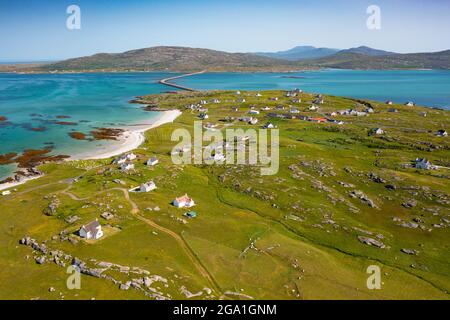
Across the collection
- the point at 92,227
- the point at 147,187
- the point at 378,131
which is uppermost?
the point at 378,131

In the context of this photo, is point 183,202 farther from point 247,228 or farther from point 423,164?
point 423,164

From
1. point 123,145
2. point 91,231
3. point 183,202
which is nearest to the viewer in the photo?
point 91,231

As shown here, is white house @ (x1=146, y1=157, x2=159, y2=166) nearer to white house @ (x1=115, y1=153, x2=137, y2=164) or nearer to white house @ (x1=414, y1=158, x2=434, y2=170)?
white house @ (x1=115, y1=153, x2=137, y2=164)

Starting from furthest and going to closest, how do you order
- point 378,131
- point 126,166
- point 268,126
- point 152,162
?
1. point 268,126
2. point 378,131
3. point 152,162
4. point 126,166

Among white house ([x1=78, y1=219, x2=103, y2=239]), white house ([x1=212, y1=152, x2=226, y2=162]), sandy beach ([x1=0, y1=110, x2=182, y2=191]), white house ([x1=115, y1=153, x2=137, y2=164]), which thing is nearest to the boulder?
white house ([x1=78, y1=219, x2=103, y2=239])

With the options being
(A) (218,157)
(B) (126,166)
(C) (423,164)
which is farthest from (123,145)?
(C) (423,164)

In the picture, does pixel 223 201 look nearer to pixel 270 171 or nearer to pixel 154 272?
pixel 270 171

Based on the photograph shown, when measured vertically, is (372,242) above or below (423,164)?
below
